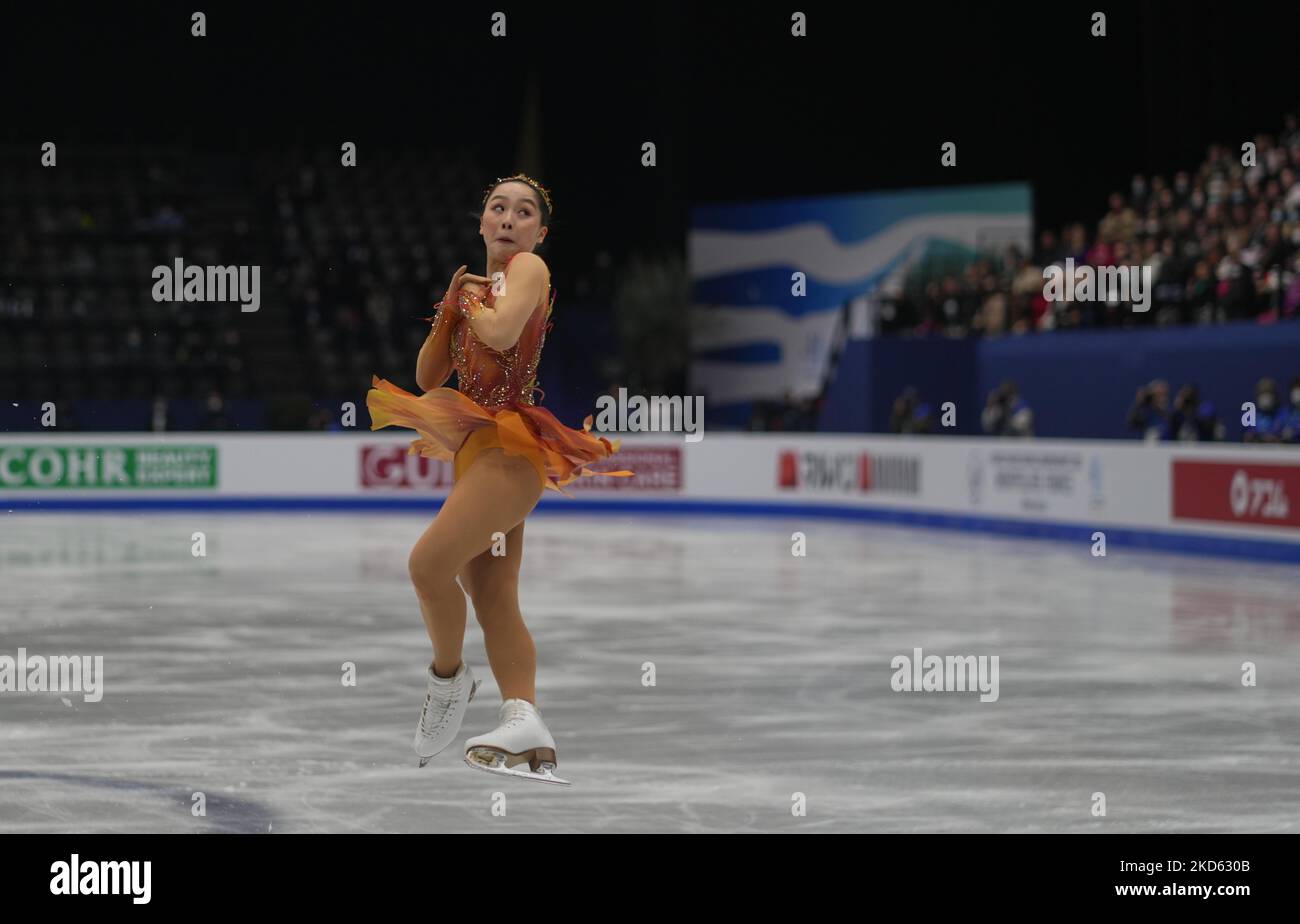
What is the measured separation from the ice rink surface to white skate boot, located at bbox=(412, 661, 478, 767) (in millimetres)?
856

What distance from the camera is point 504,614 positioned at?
5387 millimetres

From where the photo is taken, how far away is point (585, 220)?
33688mm

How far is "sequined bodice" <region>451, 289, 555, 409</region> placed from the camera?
5293 millimetres

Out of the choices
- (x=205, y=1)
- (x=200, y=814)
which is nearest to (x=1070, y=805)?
(x=200, y=814)

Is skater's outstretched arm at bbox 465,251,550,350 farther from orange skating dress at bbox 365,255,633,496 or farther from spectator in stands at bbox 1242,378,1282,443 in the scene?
spectator in stands at bbox 1242,378,1282,443

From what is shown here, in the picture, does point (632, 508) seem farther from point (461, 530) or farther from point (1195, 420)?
point (461, 530)

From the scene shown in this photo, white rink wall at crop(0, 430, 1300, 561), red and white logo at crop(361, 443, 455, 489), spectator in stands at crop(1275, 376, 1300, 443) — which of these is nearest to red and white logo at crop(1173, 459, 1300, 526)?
spectator in stands at crop(1275, 376, 1300, 443)

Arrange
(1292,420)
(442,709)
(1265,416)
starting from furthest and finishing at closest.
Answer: (1265,416)
(1292,420)
(442,709)

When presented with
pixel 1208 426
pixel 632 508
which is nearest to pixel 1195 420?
pixel 1208 426

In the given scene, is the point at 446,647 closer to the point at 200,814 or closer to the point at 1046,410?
the point at 200,814

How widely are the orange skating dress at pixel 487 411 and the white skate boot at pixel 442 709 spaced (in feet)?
1.95

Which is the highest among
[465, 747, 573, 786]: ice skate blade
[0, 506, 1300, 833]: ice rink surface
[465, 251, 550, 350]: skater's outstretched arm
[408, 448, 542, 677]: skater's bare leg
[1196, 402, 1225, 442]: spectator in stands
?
[1196, 402, 1225, 442]: spectator in stands

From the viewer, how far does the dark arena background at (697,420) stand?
7535mm

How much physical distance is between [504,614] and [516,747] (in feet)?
1.31
